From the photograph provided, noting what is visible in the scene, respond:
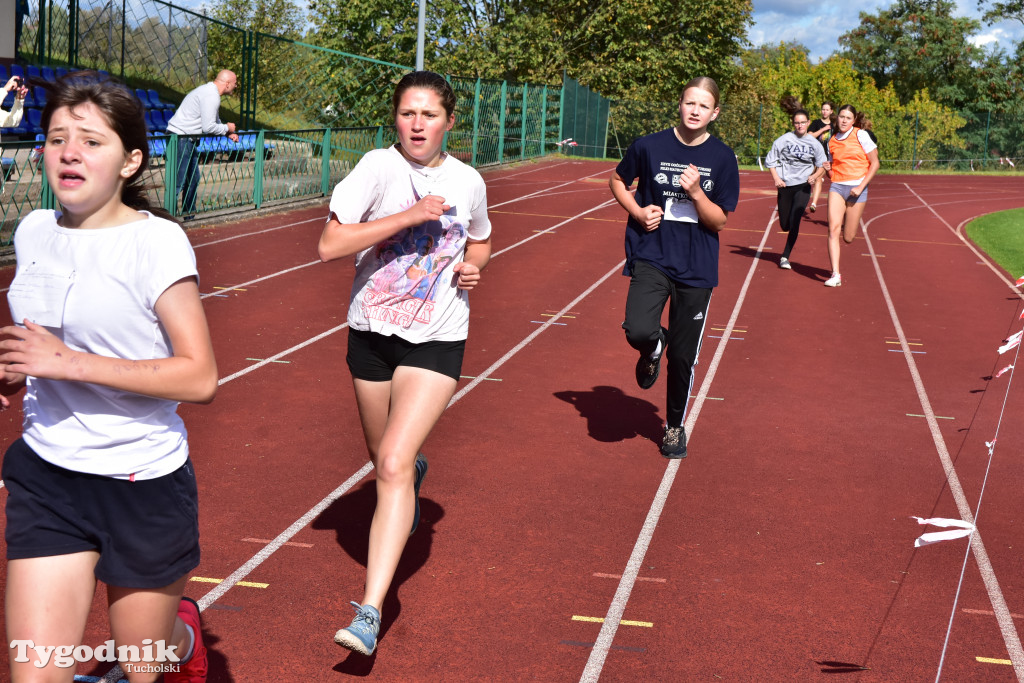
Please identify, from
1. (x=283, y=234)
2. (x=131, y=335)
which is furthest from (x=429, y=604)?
(x=283, y=234)

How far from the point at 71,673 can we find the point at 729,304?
965cm

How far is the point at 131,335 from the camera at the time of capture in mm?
2533

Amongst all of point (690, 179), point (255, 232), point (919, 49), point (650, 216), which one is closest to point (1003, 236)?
point (255, 232)

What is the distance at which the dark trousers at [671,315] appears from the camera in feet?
19.8

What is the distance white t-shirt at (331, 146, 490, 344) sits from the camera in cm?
387

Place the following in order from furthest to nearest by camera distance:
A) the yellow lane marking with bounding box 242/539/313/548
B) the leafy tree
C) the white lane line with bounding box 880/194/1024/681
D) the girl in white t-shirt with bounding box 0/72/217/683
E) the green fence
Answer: the leafy tree, the green fence, the yellow lane marking with bounding box 242/539/313/548, the white lane line with bounding box 880/194/1024/681, the girl in white t-shirt with bounding box 0/72/217/683

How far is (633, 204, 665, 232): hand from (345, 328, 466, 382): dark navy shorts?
2.26 metres

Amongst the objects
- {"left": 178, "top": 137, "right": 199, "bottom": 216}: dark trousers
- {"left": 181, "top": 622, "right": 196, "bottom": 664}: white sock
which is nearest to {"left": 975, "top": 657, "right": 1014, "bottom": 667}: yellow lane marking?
{"left": 181, "top": 622, "right": 196, "bottom": 664}: white sock

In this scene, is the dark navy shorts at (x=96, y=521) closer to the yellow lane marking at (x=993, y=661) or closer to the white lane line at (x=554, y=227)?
the yellow lane marking at (x=993, y=661)

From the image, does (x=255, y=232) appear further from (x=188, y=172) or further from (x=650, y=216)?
(x=650, y=216)

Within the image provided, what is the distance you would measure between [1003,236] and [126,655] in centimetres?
1983

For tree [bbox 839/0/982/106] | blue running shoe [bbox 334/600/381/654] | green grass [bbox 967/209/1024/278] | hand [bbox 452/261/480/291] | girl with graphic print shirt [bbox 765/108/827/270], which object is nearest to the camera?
blue running shoe [bbox 334/600/381/654]

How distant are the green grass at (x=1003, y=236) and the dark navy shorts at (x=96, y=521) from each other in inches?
556

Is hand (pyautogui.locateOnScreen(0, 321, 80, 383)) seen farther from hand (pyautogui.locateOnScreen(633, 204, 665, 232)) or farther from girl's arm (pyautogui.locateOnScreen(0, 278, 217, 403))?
hand (pyautogui.locateOnScreen(633, 204, 665, 232))
